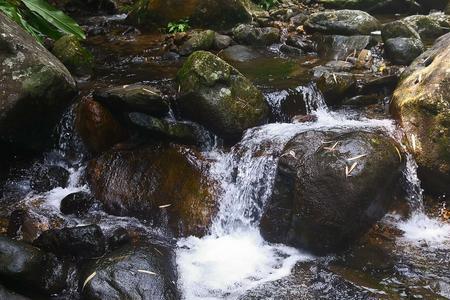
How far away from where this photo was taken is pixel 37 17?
634 centimetres

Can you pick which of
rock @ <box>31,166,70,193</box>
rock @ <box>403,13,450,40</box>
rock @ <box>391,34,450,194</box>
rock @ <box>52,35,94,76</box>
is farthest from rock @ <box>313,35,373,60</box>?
rock @ <box>31,166,70,193</box>

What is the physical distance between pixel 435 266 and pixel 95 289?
3.09 m

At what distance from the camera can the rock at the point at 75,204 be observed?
5.15 metres

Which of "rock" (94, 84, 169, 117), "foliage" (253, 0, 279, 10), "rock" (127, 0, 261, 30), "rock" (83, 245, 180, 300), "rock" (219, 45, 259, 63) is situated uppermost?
"foliage" (253, 0, 279, 10)

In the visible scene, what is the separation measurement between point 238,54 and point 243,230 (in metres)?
4.22

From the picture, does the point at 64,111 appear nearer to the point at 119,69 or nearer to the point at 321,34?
the point at 119,69

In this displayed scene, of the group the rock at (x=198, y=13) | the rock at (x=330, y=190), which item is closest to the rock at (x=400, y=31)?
the rock at (x=198, y=13)

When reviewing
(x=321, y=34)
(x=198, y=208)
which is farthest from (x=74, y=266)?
(x=321, y=34)

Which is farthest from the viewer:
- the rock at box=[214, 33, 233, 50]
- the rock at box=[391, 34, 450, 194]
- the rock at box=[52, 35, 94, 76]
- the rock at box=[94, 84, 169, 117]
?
the rock at box=[214, 33, 233, 50]

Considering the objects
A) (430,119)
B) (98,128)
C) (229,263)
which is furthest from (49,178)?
(430,119)

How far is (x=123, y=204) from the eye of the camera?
17.2 feet

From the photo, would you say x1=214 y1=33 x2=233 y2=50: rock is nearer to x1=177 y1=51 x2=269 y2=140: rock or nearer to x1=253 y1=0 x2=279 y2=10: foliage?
x1=177 y1=51 x2=269 y2=140: rock

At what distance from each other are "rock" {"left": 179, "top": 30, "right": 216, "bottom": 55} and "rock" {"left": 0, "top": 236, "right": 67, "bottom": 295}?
16.9ft

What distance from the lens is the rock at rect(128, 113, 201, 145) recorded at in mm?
5516
